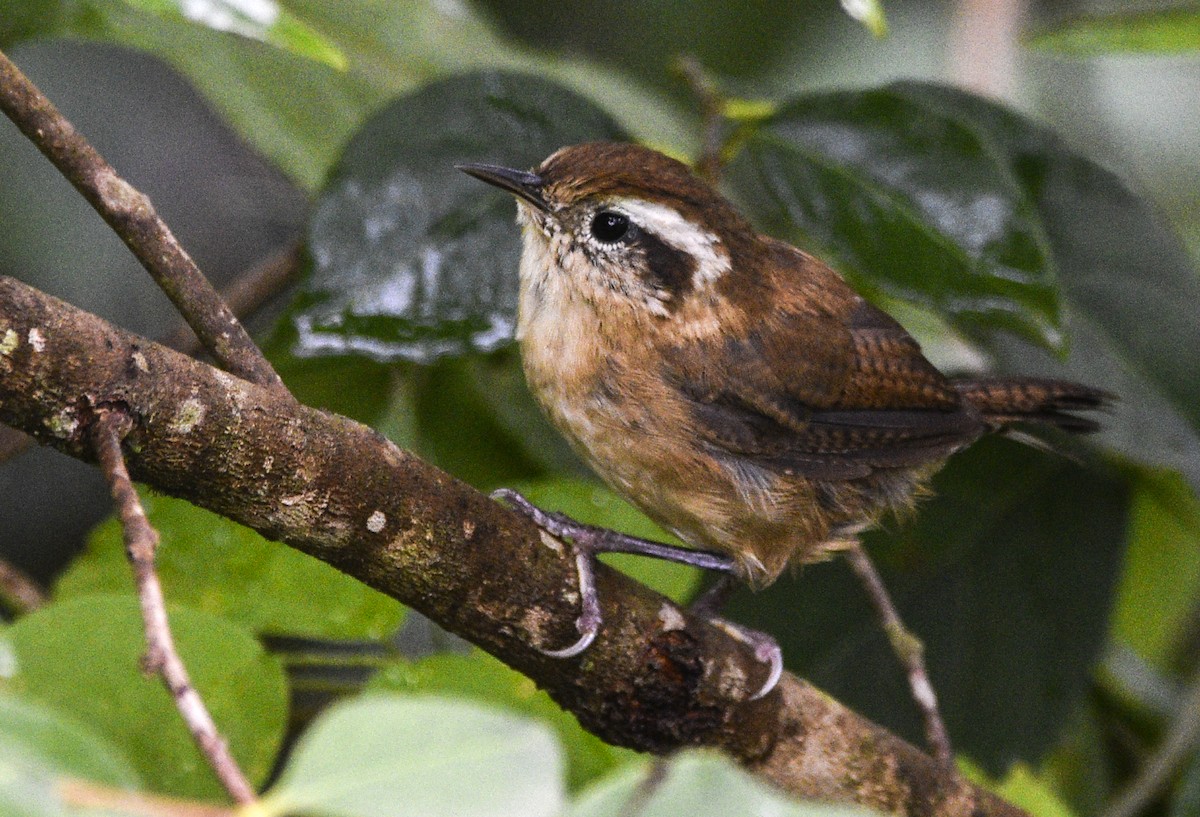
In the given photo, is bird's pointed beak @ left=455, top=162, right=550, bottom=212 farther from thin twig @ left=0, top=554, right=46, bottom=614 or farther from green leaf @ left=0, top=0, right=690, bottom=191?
thin twig @ left=0, top=554, right=46, bottom=614

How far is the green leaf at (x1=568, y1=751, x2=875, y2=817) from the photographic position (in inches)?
27.4

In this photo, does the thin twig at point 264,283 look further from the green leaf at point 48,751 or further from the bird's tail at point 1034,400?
the green leaf at point 48,751

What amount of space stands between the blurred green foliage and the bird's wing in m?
0.12

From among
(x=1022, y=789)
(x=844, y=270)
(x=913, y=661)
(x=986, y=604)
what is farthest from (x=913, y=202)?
(x=1022, y=789)

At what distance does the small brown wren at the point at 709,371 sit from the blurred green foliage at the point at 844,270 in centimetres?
10

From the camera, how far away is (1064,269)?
2.69 meters

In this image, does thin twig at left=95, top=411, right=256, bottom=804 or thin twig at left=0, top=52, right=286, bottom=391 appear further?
thin twig at left=0, top=52, right=286, bottom=391

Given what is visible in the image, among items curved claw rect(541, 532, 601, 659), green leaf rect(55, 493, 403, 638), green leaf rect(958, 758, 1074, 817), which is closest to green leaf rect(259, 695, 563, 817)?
curved claw rect(541, 532, 601, 659)

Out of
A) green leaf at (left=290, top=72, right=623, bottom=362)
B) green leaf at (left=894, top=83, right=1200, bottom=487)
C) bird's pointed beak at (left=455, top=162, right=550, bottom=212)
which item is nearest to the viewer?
green leaf at (left=290, top=72, right=623, bottom=362)

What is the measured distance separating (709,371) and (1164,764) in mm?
1589

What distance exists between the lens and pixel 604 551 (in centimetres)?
181

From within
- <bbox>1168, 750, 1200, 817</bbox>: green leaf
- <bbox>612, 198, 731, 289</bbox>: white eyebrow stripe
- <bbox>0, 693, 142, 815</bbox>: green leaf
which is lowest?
<bbox>1168, 750, 1200, 817</bbox>: green leaf

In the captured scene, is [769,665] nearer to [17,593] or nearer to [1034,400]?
[1034,400]

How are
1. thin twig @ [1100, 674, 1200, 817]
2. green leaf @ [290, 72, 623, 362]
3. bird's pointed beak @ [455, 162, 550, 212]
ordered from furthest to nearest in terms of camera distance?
thin twig @ [1100, 674, 1200, 817] < bird's pointed beak @ [455, 162, 550, 212] < green leaf @ [290, 72, 623, 362]
